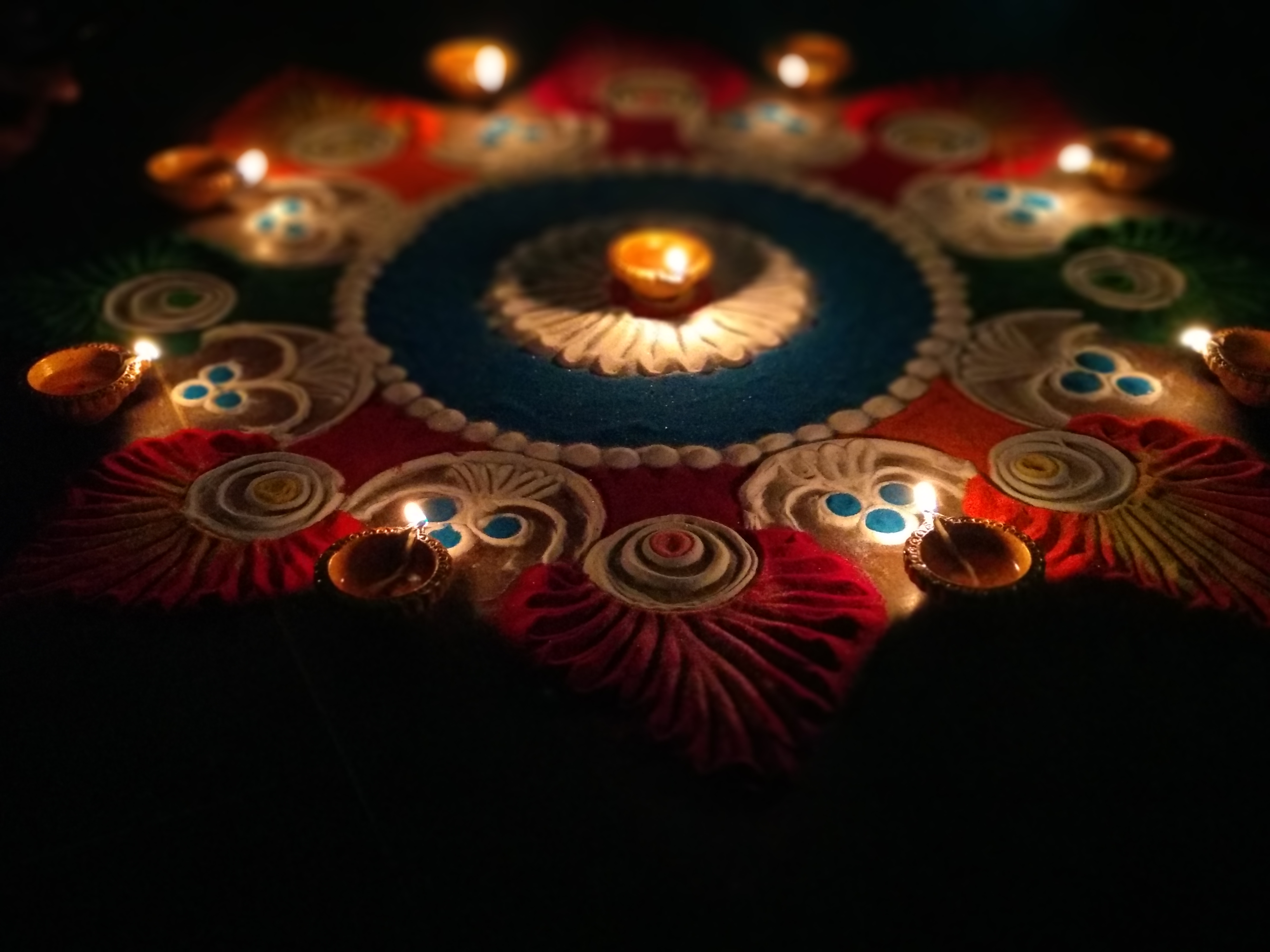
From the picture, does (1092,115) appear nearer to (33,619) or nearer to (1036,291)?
(1036,291)

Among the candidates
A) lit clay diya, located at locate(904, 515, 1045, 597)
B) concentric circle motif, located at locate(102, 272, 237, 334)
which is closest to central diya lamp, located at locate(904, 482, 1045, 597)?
lit clay diya, located at locate(904, 515, 1045, 597)

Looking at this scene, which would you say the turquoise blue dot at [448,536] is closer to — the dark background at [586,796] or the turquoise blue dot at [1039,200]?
the dark background at [586,796]

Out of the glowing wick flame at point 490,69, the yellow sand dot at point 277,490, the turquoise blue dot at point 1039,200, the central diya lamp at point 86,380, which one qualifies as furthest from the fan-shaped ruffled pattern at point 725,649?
the glowing wick flame at point 490,69

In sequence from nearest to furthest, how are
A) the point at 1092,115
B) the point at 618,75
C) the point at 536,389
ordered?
1. the point at 536,389
2. the point at 1092,115
3. the point at 618,75

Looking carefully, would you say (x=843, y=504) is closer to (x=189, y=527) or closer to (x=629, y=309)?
(x=629, y=309)

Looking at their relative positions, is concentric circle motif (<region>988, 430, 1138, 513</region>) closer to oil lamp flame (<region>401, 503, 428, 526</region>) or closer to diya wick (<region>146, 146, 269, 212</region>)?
oil lamp flame (<region>401, 503, 428, 526</region>)

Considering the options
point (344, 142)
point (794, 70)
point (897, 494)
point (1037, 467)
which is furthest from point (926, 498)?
point (344, 142)

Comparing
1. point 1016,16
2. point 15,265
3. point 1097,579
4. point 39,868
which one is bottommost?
point 39,868

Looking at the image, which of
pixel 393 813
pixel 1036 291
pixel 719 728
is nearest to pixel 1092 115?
pixel 1036 291
